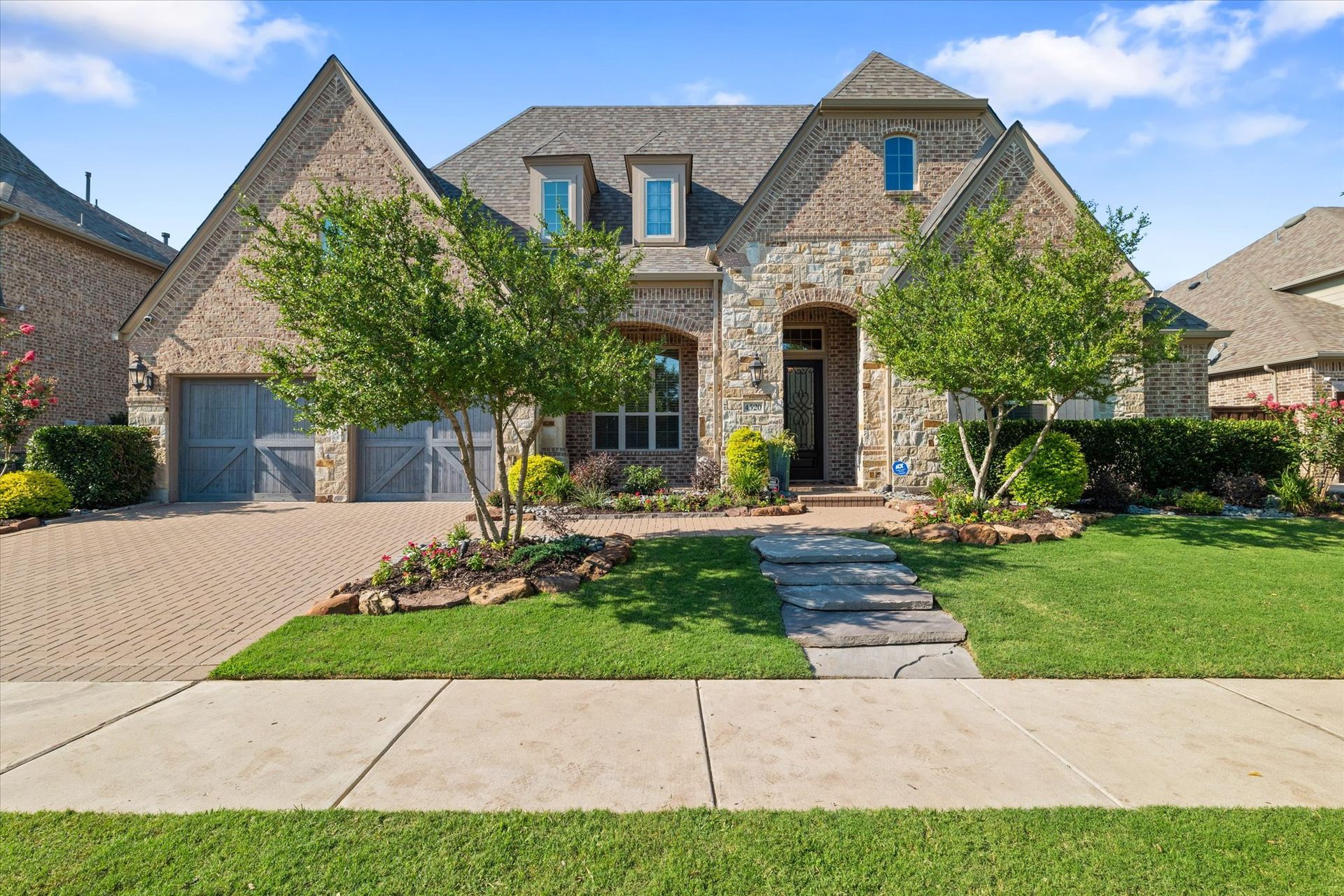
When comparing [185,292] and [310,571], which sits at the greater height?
[185,292]

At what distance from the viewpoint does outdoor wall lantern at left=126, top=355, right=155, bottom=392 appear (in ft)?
43.4

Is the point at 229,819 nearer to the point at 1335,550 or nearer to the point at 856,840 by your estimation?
the point at 856,840

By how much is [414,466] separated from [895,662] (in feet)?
37.3

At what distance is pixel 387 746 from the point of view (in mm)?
3498

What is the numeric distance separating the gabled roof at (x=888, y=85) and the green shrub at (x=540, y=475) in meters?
9.18

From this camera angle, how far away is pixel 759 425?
13062 mm

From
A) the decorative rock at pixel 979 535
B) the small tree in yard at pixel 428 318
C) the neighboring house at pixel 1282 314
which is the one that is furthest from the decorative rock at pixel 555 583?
the neighboring house at pixel 1282 314

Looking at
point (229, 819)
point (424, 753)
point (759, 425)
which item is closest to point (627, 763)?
point (424, 753)

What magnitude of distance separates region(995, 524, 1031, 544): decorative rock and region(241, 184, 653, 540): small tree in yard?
498cm

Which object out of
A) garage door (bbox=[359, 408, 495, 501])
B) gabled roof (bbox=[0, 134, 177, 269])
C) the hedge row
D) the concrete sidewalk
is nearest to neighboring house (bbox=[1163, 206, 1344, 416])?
the hedge row

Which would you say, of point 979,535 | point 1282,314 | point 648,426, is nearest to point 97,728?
point 979,535

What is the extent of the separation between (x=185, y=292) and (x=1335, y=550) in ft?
64.0

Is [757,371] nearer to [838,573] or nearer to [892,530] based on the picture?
[892,530]

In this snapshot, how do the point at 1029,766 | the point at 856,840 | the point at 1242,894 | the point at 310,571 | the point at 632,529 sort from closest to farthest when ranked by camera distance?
1. the point at 1242,894
2. the point at 856,840
3. the point at 1029,766
4. the point at 310,571
5. the point at 632,529
